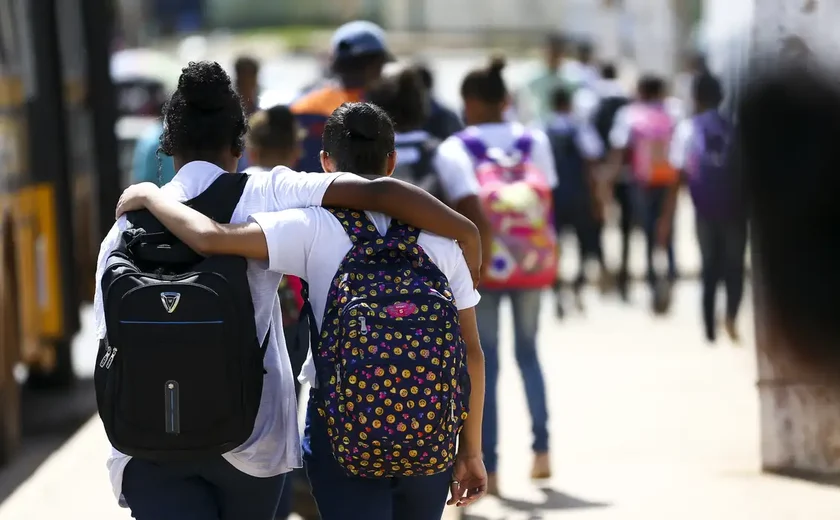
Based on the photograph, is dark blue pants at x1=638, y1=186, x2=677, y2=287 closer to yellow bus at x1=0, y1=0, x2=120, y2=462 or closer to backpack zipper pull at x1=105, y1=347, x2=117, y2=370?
yellow bus at x1=0, y1=0, x2=120, y2=462

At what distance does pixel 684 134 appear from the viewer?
10328 millimetres

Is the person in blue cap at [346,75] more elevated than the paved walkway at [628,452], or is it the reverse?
the person in blue cap at [346,75]

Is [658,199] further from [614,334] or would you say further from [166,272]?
[166,272]

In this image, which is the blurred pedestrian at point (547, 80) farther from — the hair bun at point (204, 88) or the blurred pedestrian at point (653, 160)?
the hair bun at point (204, 88)

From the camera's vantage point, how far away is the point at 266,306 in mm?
3348

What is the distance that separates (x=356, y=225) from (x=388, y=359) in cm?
33

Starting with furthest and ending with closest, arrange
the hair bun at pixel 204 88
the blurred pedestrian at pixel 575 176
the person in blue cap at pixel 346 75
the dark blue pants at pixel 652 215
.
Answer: the dark blue pants at pixel 652 215 → the blurred pedestrian at pixel 575 176 → the person in blue cap at pixel 346 75 → the hair bun at pixel 204 88

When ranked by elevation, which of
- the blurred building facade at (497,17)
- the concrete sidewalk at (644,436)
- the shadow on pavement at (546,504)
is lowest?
the concrete sidewalk at (644,436)

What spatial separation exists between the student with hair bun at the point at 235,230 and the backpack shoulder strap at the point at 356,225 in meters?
0.02

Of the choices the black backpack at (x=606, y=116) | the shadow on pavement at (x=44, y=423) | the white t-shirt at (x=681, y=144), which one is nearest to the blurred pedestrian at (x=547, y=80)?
the black backpack at (x=606, y=116)

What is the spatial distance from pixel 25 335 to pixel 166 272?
4.91 m

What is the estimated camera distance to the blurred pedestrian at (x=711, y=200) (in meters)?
9.55

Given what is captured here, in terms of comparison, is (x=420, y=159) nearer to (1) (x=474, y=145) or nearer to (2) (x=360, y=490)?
(1) (x=474, y=145)

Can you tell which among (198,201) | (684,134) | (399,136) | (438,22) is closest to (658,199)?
(684,134)
